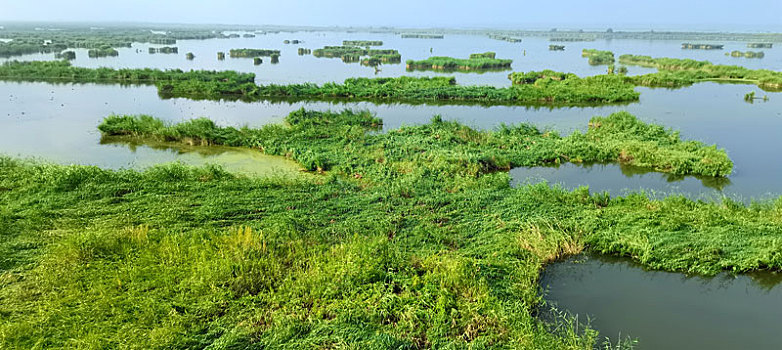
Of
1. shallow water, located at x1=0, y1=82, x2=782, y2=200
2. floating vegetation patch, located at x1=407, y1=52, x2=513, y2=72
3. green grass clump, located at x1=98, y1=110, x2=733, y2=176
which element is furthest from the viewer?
floating vegetation patch, located at x1=407, y1=52, x2=513, y2=72

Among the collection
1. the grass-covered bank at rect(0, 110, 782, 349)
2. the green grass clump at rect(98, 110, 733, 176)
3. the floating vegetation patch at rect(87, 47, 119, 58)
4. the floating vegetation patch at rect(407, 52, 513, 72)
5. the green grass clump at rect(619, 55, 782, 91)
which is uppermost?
the floating vegetation patch at rect(87, 47, 119, 58)

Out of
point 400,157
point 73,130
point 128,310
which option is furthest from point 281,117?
point 128,310

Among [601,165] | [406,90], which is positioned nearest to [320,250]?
[601,165]

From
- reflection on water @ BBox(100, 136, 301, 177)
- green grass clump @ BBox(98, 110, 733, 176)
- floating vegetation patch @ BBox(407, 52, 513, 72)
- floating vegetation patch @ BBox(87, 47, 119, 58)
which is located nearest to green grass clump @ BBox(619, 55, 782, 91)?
floating vegetation patch @ BBox(407, 52, 513, 72)

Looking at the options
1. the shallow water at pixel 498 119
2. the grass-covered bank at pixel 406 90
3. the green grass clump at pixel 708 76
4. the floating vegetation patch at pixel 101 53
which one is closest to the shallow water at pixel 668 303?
the shallow water at pixel 498 119

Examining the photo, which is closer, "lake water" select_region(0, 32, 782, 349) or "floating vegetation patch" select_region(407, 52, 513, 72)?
"lake water" select_region(0, 32, 782, 349)

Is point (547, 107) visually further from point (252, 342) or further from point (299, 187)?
point (252, 342)

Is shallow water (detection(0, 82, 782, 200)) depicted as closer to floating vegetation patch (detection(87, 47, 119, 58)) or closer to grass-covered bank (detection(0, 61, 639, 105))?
grass-covered bank (detection(0, 61, 639, 105))

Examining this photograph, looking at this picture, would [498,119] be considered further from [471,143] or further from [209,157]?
[209,157]
